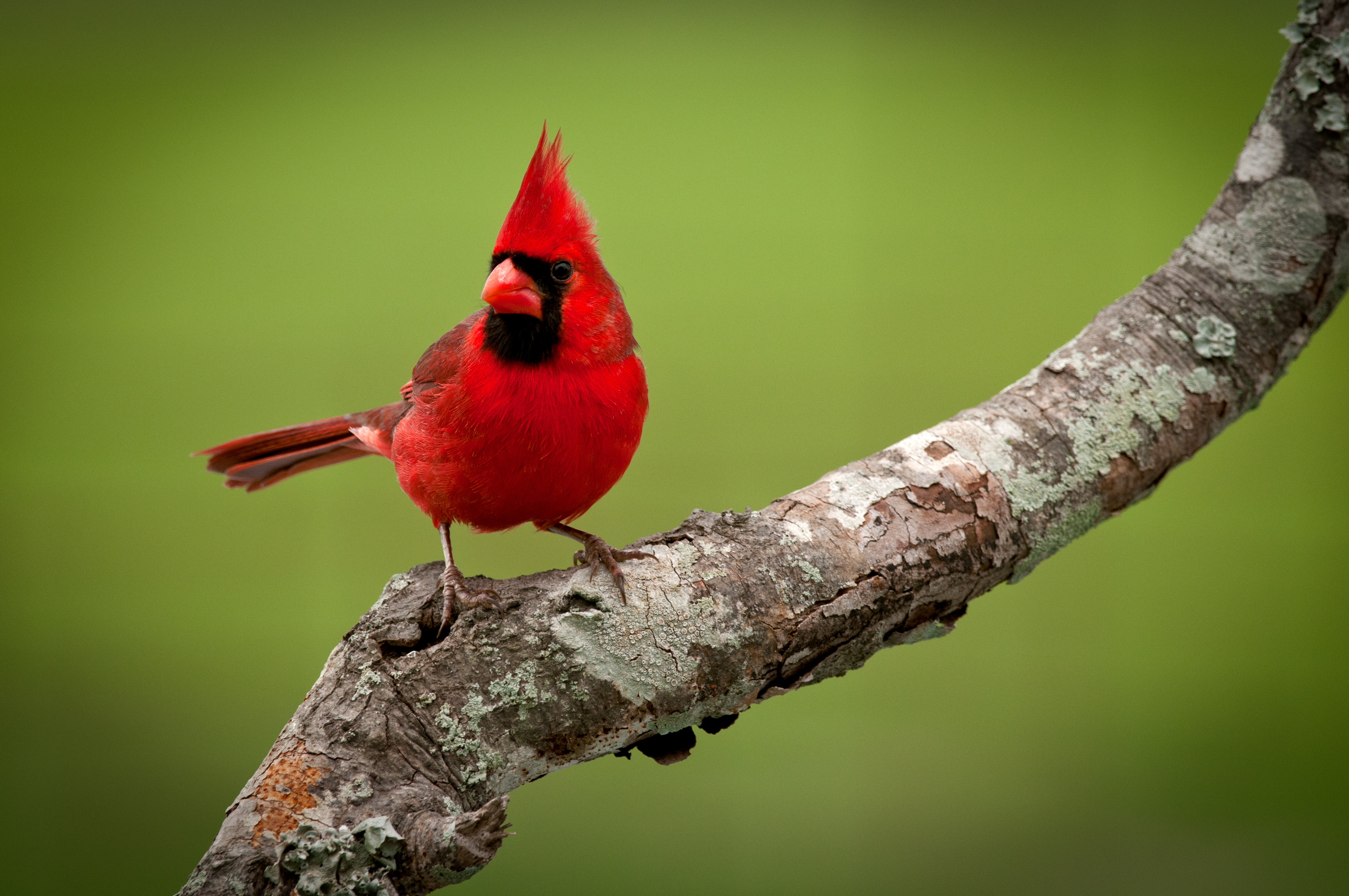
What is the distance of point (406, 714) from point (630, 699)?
0.31 metres

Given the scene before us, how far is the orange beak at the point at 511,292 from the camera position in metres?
1.60

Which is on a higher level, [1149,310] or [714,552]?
[1149,310]

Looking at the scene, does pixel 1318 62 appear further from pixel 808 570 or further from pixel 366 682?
pixel 366 682

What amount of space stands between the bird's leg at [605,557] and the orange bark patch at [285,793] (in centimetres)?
47

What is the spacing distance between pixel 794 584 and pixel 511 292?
0.63 m

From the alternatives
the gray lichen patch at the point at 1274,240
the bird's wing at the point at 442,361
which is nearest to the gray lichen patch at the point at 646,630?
the bird's wing at the point at 442,361

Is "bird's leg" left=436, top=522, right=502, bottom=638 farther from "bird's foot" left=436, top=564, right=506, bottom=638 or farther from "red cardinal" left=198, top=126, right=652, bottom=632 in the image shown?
"red cardinal" left=198, top=126, right=652, bottom=632

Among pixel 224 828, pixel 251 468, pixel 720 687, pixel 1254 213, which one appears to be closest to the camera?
pixel 224 828

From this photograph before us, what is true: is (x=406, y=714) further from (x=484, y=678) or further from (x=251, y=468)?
(x=251, y=468)

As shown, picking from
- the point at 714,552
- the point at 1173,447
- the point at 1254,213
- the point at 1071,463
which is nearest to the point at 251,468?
the point at 714,552

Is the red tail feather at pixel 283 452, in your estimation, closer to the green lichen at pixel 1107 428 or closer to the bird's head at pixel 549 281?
the bird's head at pixel 549 281

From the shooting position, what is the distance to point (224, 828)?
125 cm

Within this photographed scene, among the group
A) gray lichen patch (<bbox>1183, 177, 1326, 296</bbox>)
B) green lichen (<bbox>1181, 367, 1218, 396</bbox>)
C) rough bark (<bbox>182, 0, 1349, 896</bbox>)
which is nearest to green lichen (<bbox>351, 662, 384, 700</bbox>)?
rough bark (<bbox>182, 0, 1349, 896</bbox>)

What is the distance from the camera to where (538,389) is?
65.9 inches
